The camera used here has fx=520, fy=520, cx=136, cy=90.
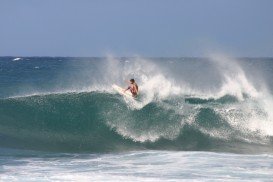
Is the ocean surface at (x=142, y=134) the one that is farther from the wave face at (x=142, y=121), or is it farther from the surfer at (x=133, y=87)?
the surfer at (x=133, y=87)

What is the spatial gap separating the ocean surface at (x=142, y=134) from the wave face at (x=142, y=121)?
34 mm

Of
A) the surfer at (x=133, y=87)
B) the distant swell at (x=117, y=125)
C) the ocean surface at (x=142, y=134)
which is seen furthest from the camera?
the surfer at (x=133, y=87)

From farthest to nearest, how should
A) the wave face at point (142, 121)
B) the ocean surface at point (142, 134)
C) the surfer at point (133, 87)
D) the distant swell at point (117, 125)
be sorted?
the surfer at point (133, 87) < the wave face at point (142, 121) < the distant swell at point (117, 125) < the ocean surface at point (142, 134)

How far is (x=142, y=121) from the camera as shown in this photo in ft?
62.9

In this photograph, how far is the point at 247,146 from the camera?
55.7 feet

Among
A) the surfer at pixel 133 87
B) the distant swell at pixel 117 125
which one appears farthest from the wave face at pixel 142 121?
the surfer at pixel 133 87

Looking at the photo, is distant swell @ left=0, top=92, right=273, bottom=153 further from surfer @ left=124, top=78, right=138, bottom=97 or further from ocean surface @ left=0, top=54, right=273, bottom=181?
surfer @ left=124, top=78, right=138, bottom=97

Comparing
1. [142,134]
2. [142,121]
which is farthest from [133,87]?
[142,134]

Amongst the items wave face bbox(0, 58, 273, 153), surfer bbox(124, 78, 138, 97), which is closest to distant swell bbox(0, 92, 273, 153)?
wave face bbox(0, 58, 273, 153)

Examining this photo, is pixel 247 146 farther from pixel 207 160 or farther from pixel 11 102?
pixel 11 102

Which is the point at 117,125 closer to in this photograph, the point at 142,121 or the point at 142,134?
the point at 142,121

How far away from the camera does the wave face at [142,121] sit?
56.9 ft

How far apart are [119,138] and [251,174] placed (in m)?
6.95

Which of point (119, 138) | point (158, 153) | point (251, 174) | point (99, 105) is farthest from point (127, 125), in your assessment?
point (251, 174)
